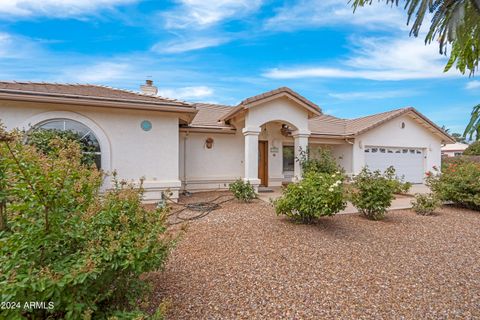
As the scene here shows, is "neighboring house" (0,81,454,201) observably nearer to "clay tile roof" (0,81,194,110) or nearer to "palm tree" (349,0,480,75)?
"clay tile roof" (0,81,194,110)

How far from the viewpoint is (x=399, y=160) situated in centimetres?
1725

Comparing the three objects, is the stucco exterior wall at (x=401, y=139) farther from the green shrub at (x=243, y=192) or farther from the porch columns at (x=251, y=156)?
the green shrub at (x=243, y=192)

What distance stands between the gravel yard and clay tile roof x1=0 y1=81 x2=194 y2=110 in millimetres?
5260

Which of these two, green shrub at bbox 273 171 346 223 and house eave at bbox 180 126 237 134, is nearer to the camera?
green shrub at bbox 273 171 346 223

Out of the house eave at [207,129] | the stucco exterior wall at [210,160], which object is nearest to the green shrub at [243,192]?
the stucco exterior wall at [210,160]

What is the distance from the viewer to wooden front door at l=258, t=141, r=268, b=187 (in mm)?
14805

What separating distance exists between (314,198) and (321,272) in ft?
7.40

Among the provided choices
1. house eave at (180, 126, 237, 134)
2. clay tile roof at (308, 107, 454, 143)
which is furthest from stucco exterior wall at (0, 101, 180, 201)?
clay tile roof at (308, 107, 454, 143)

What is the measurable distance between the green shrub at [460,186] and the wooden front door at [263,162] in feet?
26.7

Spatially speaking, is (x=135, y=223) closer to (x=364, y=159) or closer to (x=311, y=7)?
(x=311, y=7)

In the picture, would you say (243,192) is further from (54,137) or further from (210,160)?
(54,137)

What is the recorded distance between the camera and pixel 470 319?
10.8ft

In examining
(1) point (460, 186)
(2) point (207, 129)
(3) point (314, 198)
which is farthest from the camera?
→ (2) point (207, 129)

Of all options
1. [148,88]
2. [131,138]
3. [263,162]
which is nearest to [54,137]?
[131,138]
